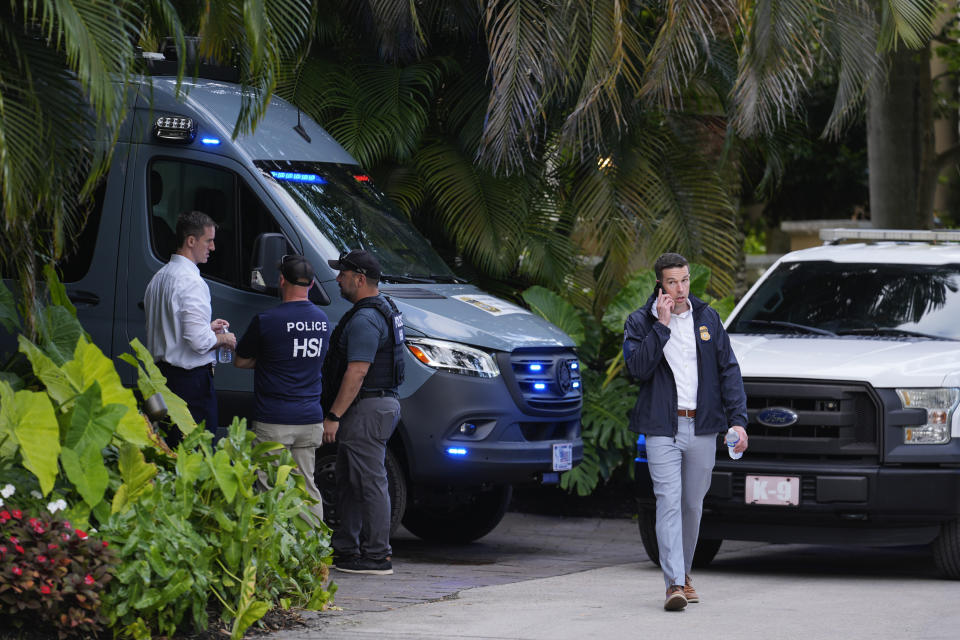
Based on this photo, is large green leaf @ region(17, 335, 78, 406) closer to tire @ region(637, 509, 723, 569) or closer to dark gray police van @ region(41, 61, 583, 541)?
dark gray police van @ region(41, 61, 583, 541)

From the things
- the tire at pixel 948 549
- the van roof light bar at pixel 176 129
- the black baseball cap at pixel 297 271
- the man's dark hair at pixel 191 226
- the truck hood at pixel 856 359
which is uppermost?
the van roof light bar at pixel 176 129

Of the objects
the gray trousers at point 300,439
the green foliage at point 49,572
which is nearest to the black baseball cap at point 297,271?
the gray trousers at point 300,439

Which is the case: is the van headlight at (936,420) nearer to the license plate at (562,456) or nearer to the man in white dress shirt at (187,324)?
the license plate at (562,456)

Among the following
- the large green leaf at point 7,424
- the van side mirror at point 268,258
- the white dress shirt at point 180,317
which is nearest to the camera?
the large green leaf at point 7,424

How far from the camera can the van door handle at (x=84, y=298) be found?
10.0 meters

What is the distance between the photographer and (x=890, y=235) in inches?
432

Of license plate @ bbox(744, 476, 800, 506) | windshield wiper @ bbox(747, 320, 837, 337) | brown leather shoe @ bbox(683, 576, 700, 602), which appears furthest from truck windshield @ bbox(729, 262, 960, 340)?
brown leather shoe @ bbox(683, 576, 700, 602)

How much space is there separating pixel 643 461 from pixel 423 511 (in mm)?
2167

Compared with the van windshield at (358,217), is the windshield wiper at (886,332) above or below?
below

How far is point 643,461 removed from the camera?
9.52m

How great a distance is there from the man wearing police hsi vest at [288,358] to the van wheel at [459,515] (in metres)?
2.24

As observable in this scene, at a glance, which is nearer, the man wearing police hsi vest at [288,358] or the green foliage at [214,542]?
the green foliage at [214,542]

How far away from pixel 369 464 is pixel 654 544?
188 cm

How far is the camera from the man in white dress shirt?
28.8ft
